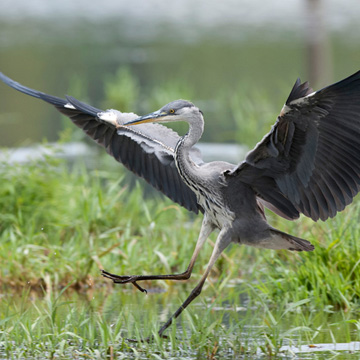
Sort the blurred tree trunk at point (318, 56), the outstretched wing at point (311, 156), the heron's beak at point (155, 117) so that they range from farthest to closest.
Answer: the blurred tree trunk at point (318, 56) → the heron's beak at point (155, 117) → the outstretched wing at point (311, 156)

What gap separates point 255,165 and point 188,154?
0.56m

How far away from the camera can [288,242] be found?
6.16 m

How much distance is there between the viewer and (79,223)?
8.20 meters

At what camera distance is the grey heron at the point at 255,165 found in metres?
5.45

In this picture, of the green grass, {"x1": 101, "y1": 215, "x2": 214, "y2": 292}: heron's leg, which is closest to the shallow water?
the green grass

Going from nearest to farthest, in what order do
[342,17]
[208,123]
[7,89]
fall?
[208,123] < [7,89] < [342,17]

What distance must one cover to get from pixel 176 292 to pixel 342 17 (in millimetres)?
22066

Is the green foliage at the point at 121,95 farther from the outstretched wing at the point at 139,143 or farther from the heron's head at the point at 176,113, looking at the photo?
the heron's head at the point at 176,113

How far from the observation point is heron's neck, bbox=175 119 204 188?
6.10m

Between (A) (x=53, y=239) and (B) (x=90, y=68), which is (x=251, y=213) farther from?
(B) (x=90, y=68)

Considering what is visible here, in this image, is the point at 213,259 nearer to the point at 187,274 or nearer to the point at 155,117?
the point at 187,274

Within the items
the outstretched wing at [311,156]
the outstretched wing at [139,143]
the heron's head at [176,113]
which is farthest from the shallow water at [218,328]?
the heron's head at [176,113]

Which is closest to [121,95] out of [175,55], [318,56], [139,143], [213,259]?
[318,56]

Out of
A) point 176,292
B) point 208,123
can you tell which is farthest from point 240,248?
point 208,123
